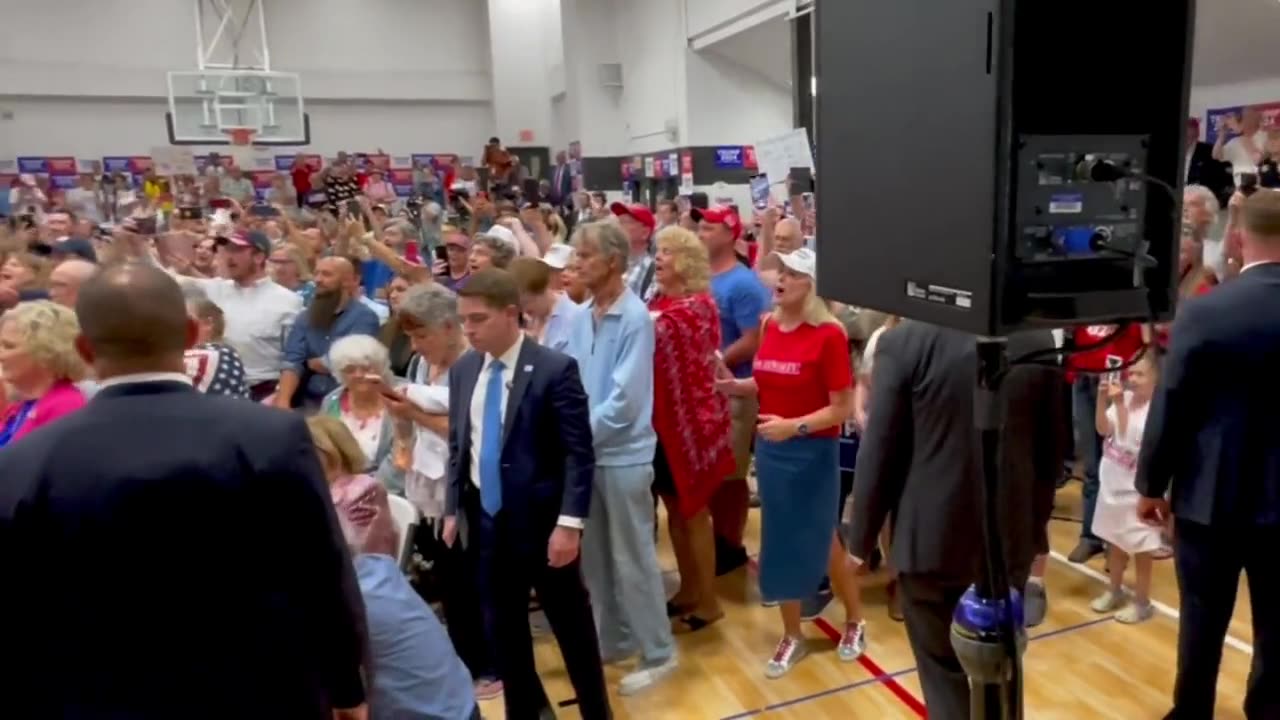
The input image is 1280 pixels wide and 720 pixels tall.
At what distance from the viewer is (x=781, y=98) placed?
11.9 metres

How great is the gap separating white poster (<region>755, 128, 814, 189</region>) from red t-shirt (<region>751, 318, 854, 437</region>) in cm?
248

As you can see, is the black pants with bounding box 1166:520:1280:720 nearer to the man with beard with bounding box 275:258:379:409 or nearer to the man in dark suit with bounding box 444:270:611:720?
the man in dark suit with bounding box 444:270:611:720

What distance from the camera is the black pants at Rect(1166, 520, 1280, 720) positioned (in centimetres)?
229

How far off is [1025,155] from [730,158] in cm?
1073

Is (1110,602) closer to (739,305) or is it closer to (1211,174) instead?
(739,305)

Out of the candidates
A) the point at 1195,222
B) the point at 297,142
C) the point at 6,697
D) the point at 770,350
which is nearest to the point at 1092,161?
the point at 6,697

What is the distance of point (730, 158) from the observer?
11.5m

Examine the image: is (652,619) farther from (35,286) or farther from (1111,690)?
(35,286)

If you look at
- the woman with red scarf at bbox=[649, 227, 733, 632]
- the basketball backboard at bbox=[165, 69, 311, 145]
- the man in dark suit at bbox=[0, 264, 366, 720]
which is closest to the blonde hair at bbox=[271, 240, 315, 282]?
the woman with red scarf at bbox=[649, 227, 733, 632]

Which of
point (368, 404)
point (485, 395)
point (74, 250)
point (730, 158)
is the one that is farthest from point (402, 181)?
point (485, 395)

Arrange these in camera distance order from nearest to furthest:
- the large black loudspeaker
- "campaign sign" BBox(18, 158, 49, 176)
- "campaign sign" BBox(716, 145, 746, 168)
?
the large black loudspeaker → "campaign sign" BBox(716, 145, 746, 168) → "campaign sign" BBox(18, 158, 49, 176)

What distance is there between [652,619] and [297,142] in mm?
13069

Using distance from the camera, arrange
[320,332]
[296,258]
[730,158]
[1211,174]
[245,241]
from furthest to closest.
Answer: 1. [730,158]
2. [1211,174]
3. [296,258]
4. [245,241]
5. [320,332]

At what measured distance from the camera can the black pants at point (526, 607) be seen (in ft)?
8.86
